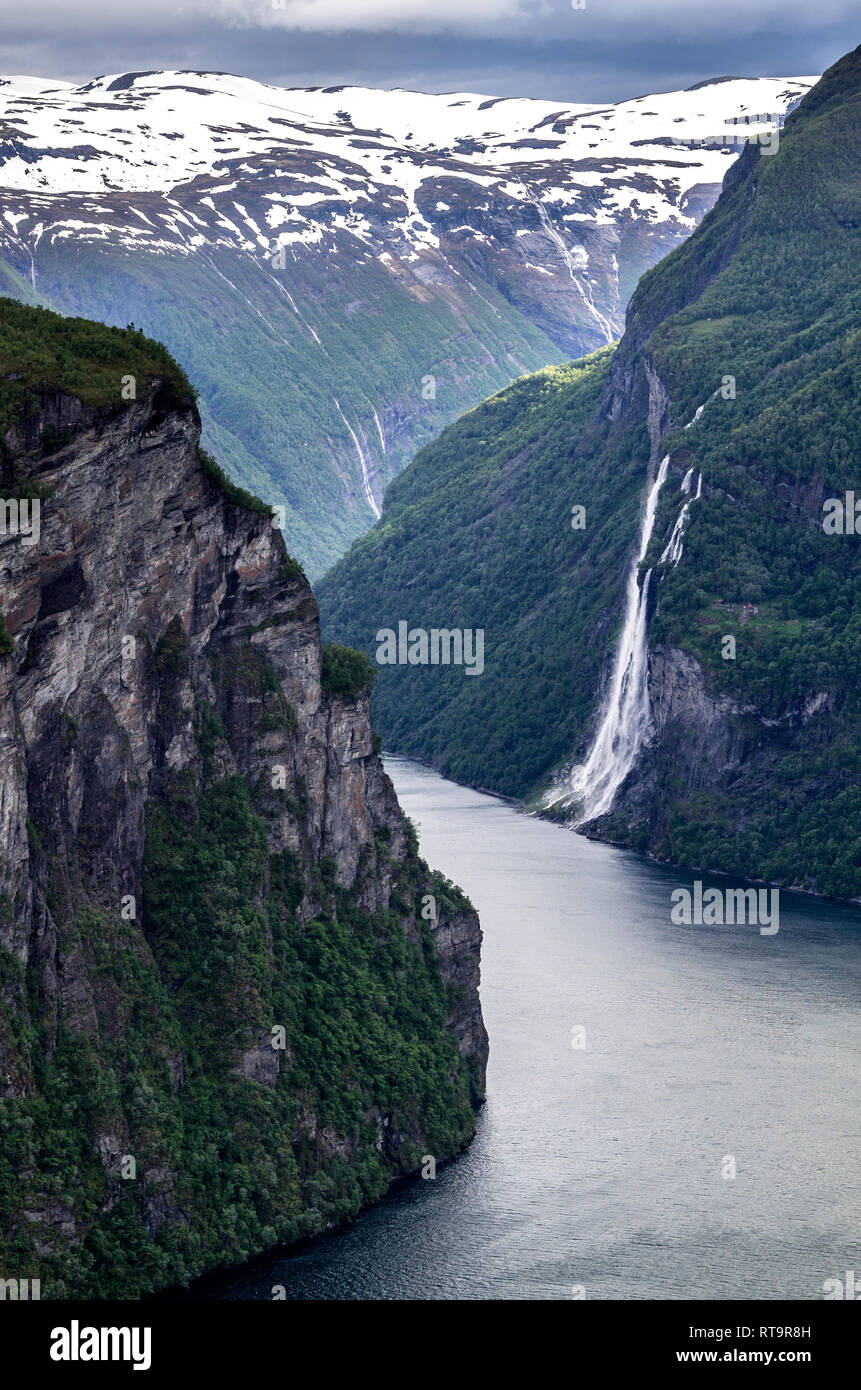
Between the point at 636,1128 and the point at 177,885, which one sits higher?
the point at 177,885

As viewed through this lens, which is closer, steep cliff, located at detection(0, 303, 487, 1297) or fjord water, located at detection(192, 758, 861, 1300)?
steep cliff, located at detection(0, 303, 487, 1297)

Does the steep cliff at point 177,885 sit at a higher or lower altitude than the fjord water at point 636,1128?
higher

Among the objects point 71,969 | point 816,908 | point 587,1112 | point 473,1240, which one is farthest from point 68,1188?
point 816,908

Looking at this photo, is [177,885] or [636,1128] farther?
[636,1128]

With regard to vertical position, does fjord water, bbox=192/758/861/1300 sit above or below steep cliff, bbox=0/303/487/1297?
below

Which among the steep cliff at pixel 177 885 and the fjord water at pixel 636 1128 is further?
the fjord water at pixel 636 1128
